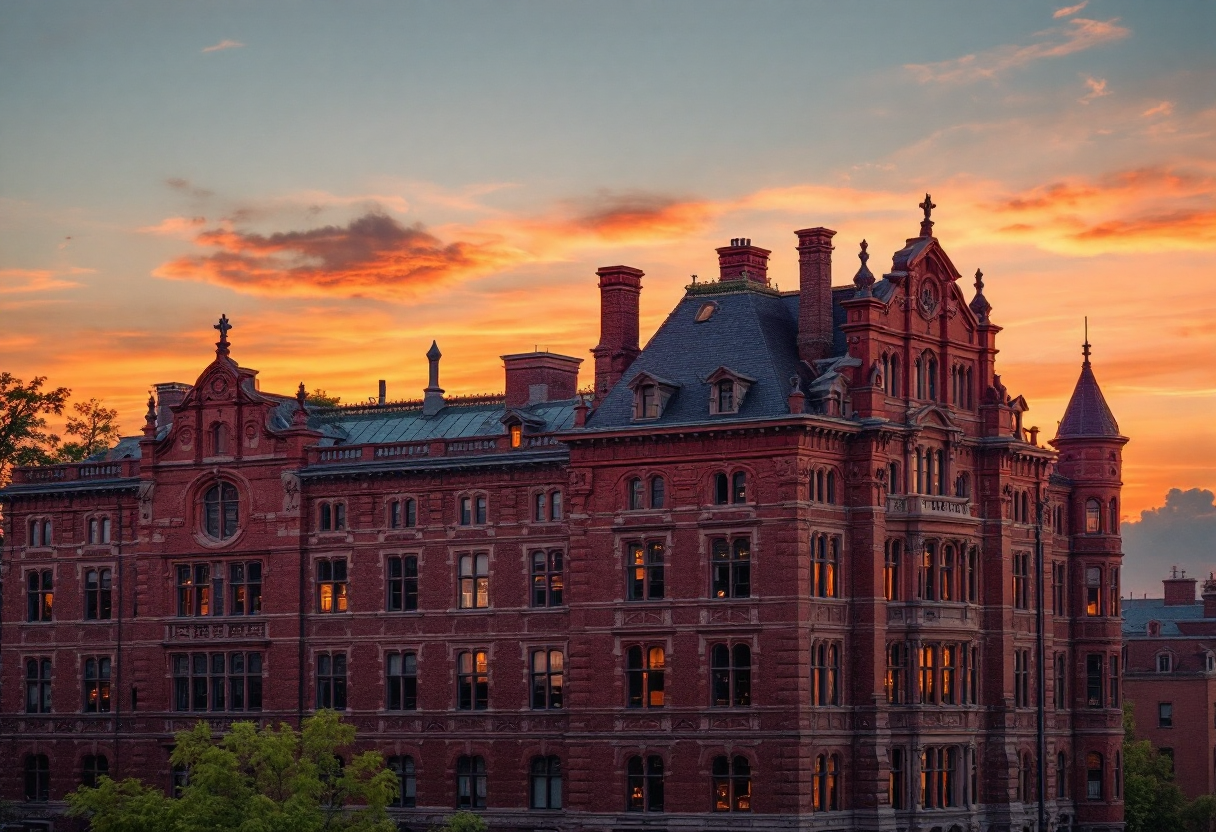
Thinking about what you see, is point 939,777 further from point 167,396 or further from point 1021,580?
point 167,396

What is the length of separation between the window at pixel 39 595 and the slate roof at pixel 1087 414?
44.1 m

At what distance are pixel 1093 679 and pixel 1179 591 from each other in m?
47.5

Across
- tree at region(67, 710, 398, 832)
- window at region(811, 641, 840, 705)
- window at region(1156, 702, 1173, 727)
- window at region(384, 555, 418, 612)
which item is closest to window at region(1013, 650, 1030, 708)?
window at region(811, 641, 840, 705)

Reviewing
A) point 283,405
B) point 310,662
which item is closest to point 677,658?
point 310,662

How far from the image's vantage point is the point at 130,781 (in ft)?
297

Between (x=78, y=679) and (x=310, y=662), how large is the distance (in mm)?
11894

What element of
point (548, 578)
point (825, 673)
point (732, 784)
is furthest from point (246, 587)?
point (825, 673)

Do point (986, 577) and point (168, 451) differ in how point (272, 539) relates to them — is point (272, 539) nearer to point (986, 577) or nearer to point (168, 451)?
point (168, 451)

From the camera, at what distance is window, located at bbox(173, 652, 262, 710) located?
10312cm

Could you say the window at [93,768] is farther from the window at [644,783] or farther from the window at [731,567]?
the window at [731,567]

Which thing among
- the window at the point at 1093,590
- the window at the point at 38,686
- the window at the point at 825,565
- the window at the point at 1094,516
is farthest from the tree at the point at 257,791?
the window at the point at 1094,516

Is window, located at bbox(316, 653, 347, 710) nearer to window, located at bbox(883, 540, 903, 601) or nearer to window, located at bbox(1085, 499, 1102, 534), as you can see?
window, located at bbox(883, 540, 903, 601)

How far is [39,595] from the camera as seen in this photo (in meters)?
109

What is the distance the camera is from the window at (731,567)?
296 ft
